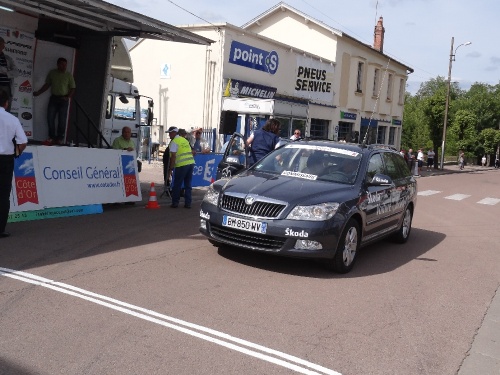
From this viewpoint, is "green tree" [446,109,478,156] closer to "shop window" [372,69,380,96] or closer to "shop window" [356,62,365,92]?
"shop window" [372,69,380,96]

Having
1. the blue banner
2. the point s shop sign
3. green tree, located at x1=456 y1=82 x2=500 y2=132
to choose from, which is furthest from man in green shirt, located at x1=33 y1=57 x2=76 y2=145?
green tree, located at x1=456 y1=82 x2=500 y2=132

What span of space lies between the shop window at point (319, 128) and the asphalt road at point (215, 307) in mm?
22478

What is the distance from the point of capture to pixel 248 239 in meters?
6.93

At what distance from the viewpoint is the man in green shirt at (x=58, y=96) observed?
12539 millimetres

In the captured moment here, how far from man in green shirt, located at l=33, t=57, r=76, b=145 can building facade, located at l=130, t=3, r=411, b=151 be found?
6.06m

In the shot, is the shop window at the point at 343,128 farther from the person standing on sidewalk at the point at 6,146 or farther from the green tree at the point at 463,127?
the person standing on sidewalk at the point at 6,146

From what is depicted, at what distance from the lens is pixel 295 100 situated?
28688mm

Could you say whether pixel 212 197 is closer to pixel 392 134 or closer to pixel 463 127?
pixel 392 134

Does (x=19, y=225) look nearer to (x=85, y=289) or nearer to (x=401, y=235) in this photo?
(x=85, y=289)

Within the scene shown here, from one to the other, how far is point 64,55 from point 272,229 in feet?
28.0

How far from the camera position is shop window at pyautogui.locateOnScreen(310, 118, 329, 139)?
31441 mm

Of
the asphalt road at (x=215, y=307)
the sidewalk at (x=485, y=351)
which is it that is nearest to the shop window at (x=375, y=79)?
the asphalt road at (x=215, y=307)

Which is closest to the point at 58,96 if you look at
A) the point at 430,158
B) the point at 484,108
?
the point at 430,158

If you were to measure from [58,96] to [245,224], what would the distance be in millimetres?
7578
